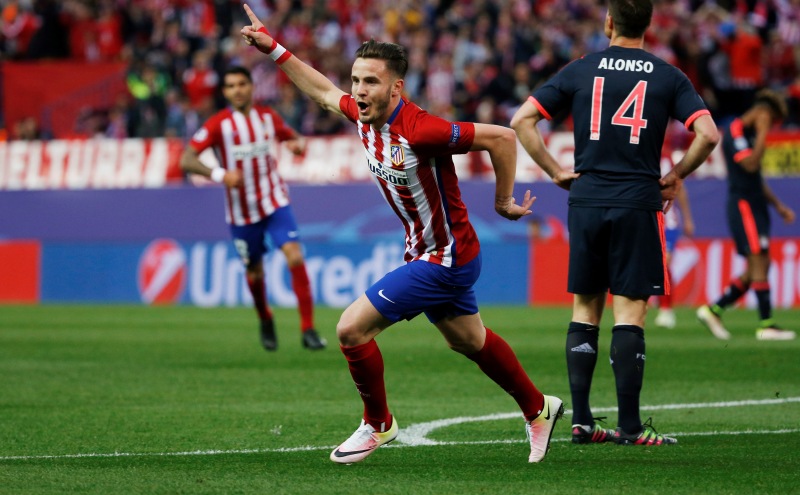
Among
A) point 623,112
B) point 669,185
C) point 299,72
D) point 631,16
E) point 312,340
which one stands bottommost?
point 312,340

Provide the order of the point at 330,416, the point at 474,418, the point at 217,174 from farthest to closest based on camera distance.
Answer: the point at 217,174 < the point at 330,416 < the point at 474,418

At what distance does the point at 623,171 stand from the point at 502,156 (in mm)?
845

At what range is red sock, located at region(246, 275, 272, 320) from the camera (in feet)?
40.4

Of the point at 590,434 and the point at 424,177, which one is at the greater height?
the point at 424,177

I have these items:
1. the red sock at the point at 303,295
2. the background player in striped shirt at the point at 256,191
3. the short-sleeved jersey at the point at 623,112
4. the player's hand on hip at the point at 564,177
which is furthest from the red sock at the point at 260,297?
the short-sleeved jersey at the point at 623,112

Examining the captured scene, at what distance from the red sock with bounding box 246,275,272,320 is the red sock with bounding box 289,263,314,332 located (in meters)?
0.30

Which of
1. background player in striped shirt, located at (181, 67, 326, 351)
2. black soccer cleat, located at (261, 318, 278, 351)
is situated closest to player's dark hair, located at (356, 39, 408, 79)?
background player in striped shirt, located at (181, 67, 326, 351)

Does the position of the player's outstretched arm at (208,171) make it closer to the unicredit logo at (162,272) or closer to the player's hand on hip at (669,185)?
the player's hand on hip at (669,185)

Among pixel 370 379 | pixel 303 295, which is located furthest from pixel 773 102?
pixel 370 379

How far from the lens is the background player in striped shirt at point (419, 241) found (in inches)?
238

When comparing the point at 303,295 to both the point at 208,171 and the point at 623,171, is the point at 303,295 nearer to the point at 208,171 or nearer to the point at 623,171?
the point at 208,171

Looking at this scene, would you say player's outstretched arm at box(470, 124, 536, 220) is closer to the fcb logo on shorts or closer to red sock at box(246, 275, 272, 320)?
the fcb logo on shorts

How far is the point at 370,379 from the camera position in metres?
6.24

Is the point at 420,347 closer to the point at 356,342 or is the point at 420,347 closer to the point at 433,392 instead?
the point at 433,392
